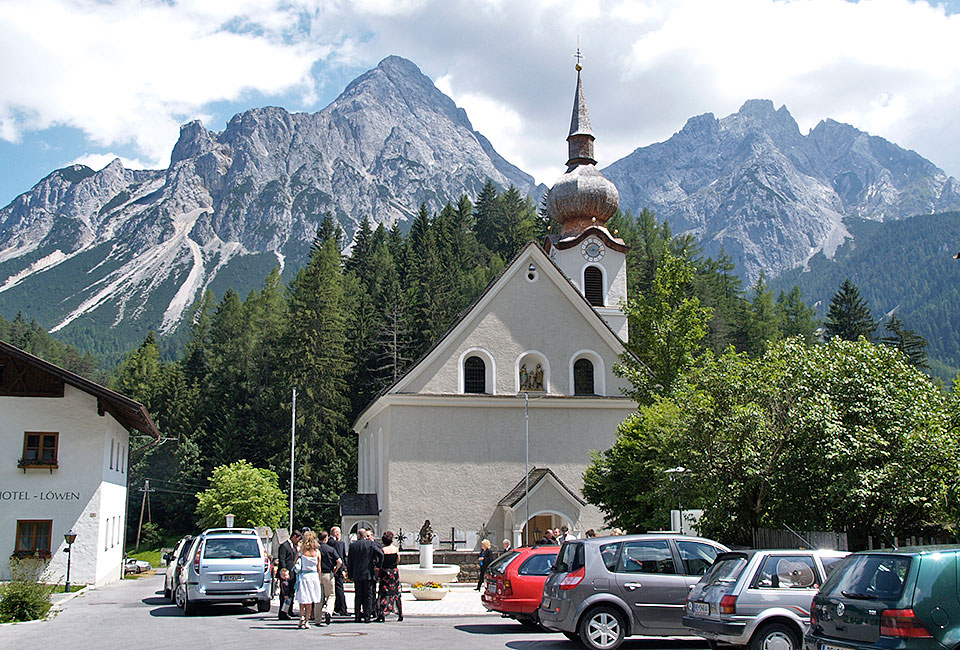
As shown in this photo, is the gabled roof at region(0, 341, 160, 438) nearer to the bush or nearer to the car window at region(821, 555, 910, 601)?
the bush

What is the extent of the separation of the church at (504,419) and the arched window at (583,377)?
1.6 inches

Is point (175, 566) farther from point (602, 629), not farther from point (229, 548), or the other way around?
point (602, 629)

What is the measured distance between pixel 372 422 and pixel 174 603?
1876cm

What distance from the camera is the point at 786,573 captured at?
11.9m

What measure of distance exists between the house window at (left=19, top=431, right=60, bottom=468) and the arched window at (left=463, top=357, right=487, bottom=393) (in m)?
14.3

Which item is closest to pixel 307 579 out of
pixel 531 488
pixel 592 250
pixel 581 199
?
pixel 531 488

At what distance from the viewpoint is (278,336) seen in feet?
232

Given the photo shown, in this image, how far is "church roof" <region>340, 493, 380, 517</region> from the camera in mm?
34781

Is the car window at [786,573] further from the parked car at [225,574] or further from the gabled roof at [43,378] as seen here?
the gabled roof at [43,378]

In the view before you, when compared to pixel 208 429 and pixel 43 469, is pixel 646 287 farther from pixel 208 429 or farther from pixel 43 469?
pixel 43 469

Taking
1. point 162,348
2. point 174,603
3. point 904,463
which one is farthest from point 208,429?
point 162,348

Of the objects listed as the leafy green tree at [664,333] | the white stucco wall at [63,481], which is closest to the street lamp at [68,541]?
the white stucco wall at [63,481]

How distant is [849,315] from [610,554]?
199 feet

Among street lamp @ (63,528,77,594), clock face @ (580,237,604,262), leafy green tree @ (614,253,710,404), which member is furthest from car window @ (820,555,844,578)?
clock face @ (580,237,604,262)
